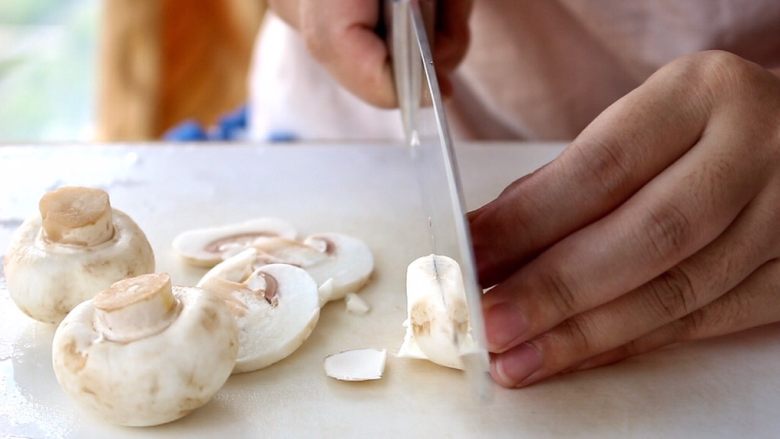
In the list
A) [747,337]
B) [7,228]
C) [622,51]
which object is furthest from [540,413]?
[622,51]

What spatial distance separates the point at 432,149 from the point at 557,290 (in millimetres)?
231

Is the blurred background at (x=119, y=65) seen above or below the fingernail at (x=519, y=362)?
below

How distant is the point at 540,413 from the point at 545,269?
0.13 metres

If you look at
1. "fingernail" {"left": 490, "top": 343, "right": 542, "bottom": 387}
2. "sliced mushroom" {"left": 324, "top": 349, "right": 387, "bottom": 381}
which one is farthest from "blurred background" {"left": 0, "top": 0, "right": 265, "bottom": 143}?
"fingernail" {"left": 490, "top": 343, "right": 542, "bottom": 387}

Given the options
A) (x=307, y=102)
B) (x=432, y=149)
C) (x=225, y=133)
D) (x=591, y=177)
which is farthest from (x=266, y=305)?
(x=225, y=133)

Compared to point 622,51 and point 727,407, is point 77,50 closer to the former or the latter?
point 622,51

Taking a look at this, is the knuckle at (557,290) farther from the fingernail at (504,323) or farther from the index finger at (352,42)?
the index finger at (352,42)

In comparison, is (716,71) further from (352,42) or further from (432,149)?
(352,42)

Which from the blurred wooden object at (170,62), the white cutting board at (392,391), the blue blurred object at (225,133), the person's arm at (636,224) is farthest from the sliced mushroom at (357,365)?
the blurred wooden object at (170,62)

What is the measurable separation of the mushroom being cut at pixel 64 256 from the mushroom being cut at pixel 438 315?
11.3 inches

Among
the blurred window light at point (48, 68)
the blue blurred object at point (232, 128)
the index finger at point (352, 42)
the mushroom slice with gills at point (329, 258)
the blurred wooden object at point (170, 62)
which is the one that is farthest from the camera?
the blurred window light at point (48, 68)

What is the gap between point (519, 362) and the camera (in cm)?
83

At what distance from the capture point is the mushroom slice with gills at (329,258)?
100 cm

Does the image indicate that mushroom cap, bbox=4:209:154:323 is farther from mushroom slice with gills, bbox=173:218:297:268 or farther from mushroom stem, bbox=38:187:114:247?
mushroom slice with gills, bbox=173:218:297:268
